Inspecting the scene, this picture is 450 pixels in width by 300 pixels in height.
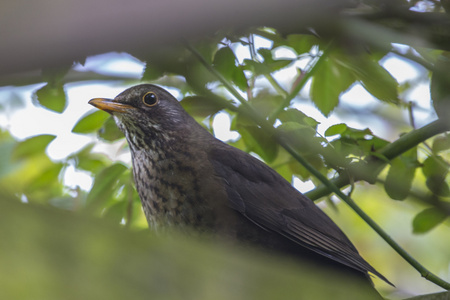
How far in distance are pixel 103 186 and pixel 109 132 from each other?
392 millimetres

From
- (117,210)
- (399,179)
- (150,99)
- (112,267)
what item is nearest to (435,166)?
(399,179)

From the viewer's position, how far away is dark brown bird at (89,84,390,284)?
3367mm

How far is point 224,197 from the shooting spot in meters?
3.51

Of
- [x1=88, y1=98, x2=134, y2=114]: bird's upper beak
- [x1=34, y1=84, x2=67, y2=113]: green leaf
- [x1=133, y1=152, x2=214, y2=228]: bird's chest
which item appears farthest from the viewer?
[x1=88, y1=98, x2=134, y2=114]: bird's upper beak

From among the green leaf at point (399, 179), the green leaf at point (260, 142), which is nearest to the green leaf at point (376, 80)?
the green leaf at point (399, 179)

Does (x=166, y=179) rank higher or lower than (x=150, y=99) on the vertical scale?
lower

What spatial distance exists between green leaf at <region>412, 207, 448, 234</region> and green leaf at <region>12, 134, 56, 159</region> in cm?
214

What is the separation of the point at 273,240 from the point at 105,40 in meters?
Result: 2.62

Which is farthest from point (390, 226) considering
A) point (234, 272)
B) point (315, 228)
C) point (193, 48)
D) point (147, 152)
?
point (234, 272)

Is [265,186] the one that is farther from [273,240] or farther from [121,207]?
[121,207]

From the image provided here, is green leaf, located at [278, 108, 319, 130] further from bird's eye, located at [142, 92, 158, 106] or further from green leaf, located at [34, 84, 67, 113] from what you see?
bird's eye, located at [142, 92, 158, 106]

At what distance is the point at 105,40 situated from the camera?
103 centimetres

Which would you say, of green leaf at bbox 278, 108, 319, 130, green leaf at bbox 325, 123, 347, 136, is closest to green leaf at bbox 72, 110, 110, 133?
green leaf at bbox 278, 108, 319, 130

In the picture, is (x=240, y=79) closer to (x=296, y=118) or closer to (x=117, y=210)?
(x=296, y=118)
